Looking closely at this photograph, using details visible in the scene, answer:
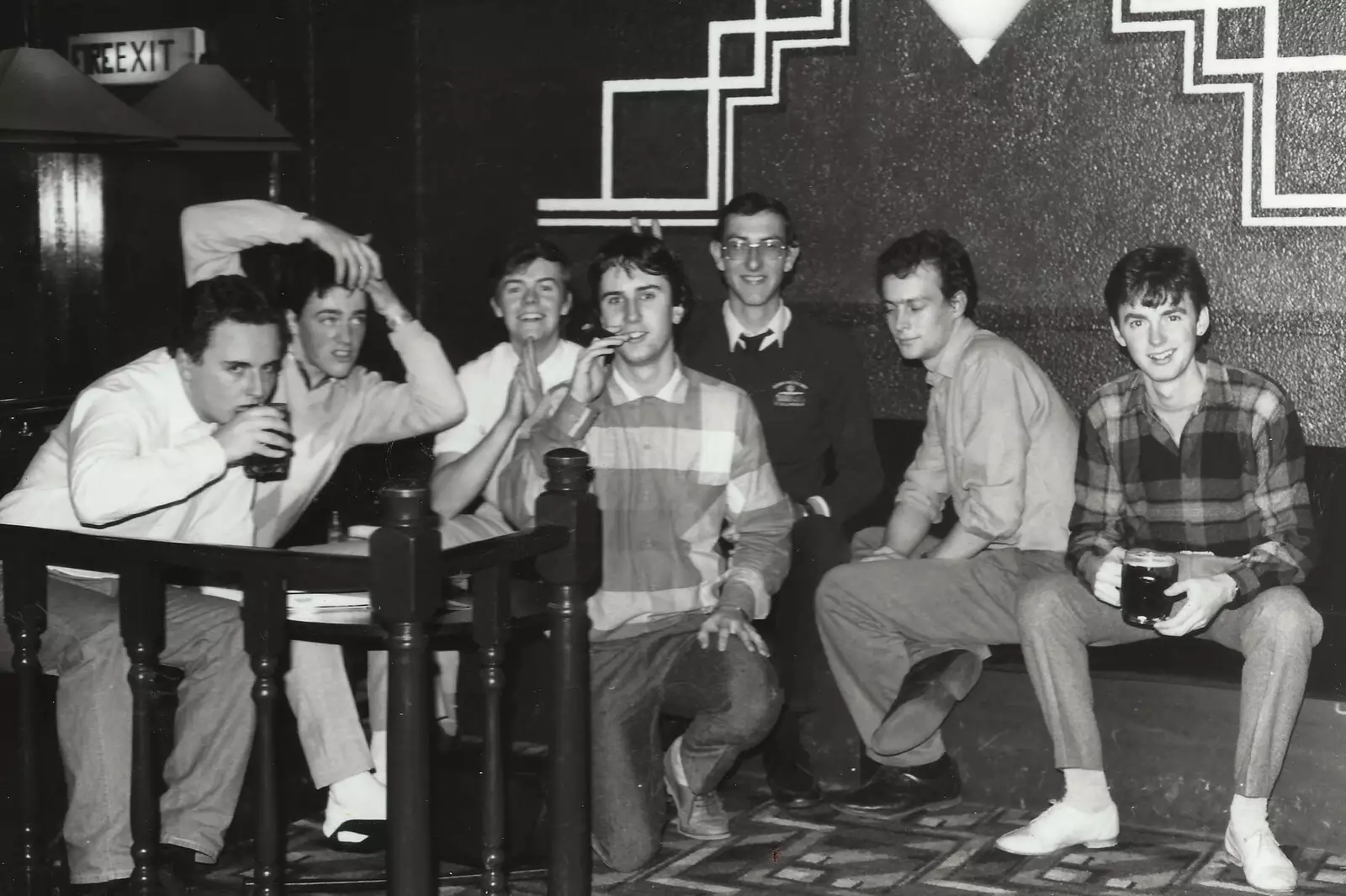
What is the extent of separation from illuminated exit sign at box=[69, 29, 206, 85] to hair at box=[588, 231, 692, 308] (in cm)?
296

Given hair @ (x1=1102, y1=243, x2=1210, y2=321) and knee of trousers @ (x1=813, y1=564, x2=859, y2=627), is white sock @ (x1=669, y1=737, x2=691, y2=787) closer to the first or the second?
knee of trousers @ (x1=813, y1=564, x2=859, y2=627)

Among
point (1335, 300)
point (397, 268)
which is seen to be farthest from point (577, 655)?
point (397, 268)

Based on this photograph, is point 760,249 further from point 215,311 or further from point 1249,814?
point 1249,814

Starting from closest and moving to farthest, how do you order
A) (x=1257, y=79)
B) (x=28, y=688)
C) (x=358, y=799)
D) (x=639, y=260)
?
(x=28, y=688) < (x=358, y=799) < (x=639, y=260) < (x=1257, y=79)

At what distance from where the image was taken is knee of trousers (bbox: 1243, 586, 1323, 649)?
3.34 metres

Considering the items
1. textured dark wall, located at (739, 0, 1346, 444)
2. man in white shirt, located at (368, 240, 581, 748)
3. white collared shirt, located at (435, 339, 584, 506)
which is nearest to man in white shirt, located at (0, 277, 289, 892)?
man in white shirt, located at (368, 240, 581, 748)

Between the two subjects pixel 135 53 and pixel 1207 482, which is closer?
pixel 1207 482

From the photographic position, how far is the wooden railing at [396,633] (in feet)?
8.12

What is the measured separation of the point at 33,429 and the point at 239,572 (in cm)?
285

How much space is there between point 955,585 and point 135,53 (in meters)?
4.10

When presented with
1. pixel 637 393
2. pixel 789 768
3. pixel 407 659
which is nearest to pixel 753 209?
pixel 637 393

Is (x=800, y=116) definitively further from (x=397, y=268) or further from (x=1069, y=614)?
(x=1069, y=614)

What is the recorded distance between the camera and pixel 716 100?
513 cm

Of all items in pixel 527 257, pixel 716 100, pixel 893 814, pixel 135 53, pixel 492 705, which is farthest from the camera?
pixel 135 53
